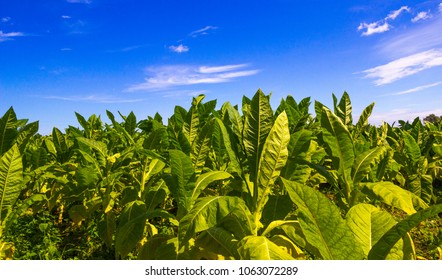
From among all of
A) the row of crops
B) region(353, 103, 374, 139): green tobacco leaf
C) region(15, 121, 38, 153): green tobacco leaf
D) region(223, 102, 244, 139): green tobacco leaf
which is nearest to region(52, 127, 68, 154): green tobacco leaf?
the row of crops

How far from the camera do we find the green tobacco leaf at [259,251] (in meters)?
1.59

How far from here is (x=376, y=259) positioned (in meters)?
1.43

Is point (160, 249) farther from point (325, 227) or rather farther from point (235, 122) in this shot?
point (325, 227)

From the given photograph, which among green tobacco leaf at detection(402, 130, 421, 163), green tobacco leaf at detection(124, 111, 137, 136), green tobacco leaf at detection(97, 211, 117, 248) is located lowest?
green tobacco leaf at detection(97, 211, 117, 248)

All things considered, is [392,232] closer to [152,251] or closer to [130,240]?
[152,251]

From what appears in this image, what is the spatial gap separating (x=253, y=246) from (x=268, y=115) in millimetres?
844

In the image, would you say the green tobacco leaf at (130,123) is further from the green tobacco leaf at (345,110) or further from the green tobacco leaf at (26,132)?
the green tobacco leaf at (345,110)

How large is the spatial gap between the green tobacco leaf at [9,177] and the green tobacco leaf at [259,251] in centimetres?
178

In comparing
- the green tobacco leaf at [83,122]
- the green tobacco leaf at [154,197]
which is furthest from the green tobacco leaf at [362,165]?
the green tobacco leaf at [83,122]

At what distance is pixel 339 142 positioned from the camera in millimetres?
2326

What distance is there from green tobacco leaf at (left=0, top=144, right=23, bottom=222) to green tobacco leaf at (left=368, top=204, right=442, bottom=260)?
2.37m

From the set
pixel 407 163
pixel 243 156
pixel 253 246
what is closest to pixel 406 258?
pixel 253 246

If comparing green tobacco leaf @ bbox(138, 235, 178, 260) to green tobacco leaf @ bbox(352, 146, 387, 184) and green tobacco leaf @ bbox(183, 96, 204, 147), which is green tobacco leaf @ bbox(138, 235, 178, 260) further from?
green tobacco leaf @ bbox(352, 146, 387, 184)

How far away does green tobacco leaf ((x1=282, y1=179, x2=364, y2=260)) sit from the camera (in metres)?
1.41
